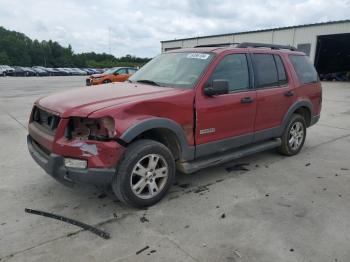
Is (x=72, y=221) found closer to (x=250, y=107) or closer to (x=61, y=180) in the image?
(x=61, y=180)

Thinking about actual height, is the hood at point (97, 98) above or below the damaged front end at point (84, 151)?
above

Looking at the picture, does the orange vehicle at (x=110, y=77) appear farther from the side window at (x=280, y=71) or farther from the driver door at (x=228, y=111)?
the driver door at (x=228, y=111)

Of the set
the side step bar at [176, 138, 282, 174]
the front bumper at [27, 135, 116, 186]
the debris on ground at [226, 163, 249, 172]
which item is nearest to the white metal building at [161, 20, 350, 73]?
the side step bar at [176, 138, 282, 174]

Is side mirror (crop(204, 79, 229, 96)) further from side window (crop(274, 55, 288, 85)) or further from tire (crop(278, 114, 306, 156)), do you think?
tire (crop(278, 114, 306, 156))

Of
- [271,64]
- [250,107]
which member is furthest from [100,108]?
[271,64]

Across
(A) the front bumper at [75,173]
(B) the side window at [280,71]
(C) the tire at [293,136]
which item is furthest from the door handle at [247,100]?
(A) the front bumper at [75,173]

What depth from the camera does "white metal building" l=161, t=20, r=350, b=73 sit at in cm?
2923

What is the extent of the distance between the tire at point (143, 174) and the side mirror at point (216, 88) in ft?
3.11

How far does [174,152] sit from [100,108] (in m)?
1.16

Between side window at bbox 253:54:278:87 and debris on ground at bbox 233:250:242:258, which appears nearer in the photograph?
debris on ground at bbox 233:250:242:258

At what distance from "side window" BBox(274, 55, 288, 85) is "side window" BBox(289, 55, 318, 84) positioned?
1.15ft

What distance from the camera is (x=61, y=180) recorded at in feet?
11.4

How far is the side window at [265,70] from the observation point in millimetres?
4945

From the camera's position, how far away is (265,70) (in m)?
5.09
